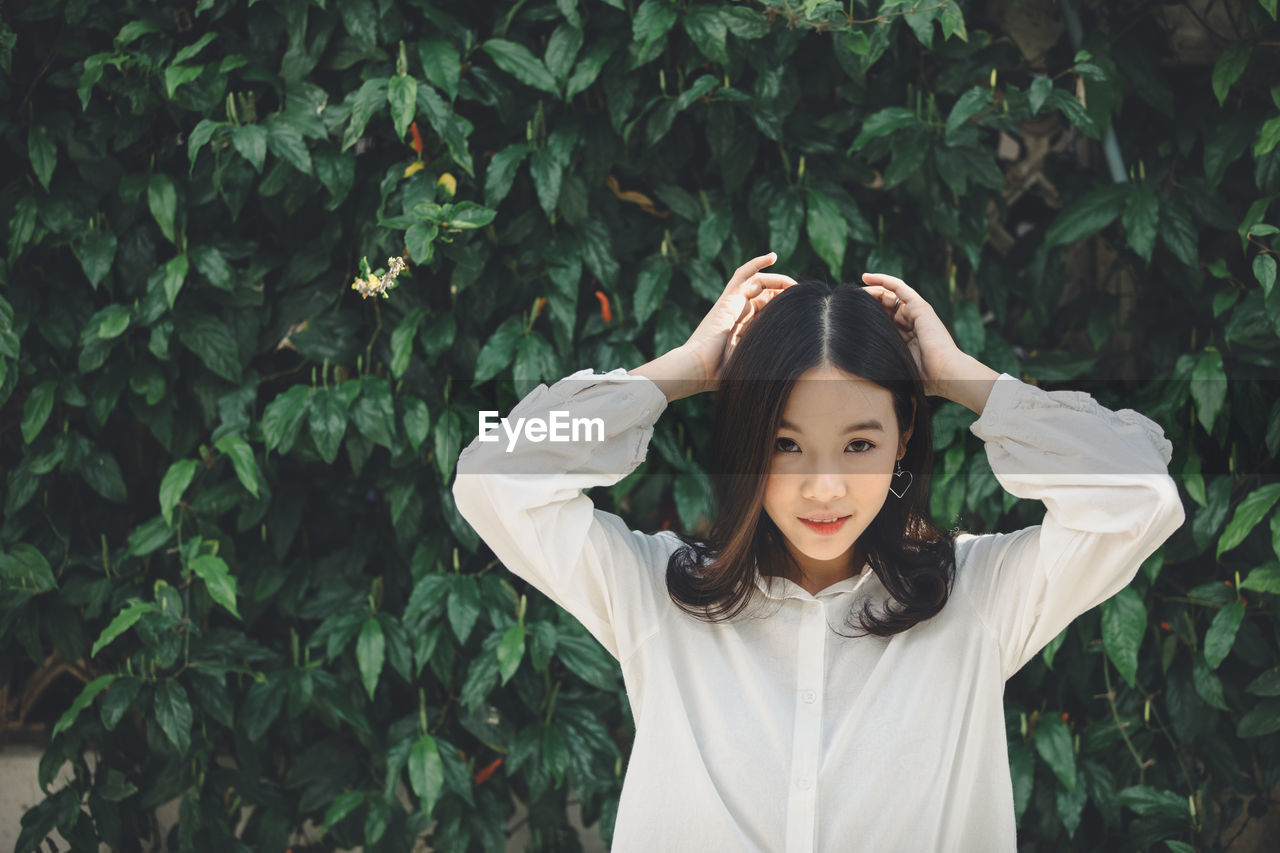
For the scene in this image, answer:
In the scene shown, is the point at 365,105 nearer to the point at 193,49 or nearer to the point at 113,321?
the point at 193,49

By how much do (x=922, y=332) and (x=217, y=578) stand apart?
4.25 feet

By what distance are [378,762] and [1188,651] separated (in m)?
1.44

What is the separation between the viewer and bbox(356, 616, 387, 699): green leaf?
6.49 feet

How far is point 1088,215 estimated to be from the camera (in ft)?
6.66

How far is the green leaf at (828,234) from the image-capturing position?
195 cm

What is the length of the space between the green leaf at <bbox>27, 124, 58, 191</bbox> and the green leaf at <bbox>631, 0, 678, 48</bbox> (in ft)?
3.39

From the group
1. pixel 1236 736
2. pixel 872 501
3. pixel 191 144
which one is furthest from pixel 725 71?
pixel 1236 736

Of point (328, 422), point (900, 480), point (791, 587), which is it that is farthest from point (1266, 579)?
point (328, 422)

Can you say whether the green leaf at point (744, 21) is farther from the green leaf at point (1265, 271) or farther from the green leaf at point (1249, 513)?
the green leaf at point (1249, 513)

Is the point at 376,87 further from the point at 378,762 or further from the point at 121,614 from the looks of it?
the point at 378,762

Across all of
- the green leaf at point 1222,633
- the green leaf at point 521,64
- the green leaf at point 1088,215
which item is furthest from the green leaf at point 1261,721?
the green leaf at point 521,64

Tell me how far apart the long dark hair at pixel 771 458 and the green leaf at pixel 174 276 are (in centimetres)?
113

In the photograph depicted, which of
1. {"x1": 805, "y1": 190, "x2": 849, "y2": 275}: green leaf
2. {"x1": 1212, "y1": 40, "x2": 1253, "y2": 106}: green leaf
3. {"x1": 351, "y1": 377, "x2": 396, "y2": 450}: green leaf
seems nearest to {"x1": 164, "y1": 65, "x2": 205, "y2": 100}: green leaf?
{"x1": 351, "y1": 377, "x2": 396, "y2": 450}: green leaf

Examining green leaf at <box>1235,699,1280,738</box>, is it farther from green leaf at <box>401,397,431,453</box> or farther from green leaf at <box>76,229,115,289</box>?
green leaf at <box>76,229,115,289</box>
